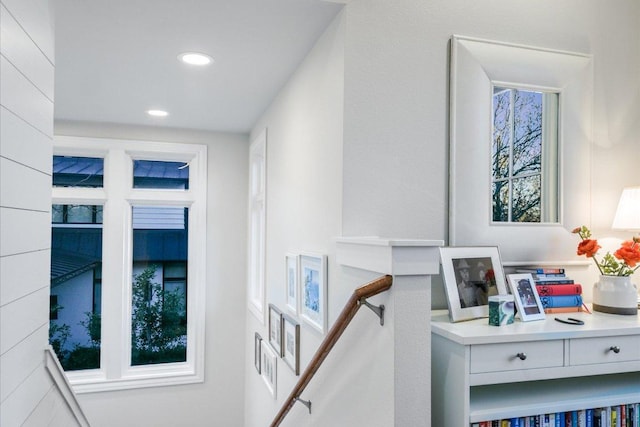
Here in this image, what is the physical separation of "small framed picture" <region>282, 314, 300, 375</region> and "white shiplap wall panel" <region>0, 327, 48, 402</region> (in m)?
1.31

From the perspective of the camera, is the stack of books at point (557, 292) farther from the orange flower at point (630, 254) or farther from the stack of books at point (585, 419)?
the stack of books at point (585, 419)

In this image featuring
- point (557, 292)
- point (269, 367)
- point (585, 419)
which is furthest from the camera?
point (269, 367)

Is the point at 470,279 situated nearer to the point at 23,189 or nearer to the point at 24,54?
the point at 23,189

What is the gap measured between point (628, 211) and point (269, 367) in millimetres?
2535

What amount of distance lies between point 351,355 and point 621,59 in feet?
6.80

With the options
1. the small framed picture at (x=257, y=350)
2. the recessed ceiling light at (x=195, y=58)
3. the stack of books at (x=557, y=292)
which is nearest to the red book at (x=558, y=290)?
the stack of books at (x=557, y=292)

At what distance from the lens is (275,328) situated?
322cm

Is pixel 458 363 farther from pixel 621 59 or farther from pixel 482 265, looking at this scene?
pixel 621 59

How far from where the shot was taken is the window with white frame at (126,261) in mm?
4383

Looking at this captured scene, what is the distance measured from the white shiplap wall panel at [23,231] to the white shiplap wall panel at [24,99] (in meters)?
0.31

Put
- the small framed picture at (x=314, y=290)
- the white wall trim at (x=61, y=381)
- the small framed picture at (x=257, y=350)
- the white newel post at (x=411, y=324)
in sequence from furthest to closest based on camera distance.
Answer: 1. the small framed picture at (x=257, y=350)
2. the small framed picture at (x=314, y=290)
3. the white wall trim at (x=61, y=381)
4. the white newel post at (x=411, y=324)

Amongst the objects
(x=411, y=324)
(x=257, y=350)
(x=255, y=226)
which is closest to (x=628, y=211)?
(x=411, y=324)

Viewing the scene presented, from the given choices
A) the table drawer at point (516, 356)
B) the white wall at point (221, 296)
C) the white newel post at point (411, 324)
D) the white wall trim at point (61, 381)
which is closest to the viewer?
the white newel post at point (411, 324)

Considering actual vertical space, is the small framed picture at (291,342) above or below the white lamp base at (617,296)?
below
